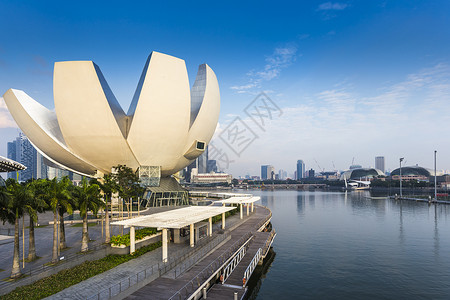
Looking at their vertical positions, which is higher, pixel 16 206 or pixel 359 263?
pixel 16 206

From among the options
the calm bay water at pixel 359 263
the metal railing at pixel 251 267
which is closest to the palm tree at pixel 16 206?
the metal railing at pixel 251 267

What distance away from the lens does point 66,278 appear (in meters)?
16.8

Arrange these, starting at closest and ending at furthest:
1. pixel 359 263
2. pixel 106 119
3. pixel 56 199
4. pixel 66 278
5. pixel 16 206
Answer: pixel 16 206, pixel 66 278, pixel 56 199, pixel 359 263, pixel 106 119

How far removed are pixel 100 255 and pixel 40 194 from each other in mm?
6001

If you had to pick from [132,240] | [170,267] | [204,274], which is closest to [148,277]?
[170,267]

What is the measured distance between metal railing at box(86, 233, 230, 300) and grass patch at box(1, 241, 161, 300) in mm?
2531

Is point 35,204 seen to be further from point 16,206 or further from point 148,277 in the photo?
point 148,277

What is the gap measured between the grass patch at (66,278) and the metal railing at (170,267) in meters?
2.53

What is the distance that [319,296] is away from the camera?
22828 mm

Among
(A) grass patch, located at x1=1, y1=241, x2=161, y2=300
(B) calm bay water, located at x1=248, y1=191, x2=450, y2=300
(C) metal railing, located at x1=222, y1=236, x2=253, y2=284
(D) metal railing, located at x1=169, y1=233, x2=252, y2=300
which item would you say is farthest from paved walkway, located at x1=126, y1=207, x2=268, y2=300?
(B) calm bay water, located at x1=248, y1=191, x2=450, y2=300

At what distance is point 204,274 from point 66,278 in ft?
26.8

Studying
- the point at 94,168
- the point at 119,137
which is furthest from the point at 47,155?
the point at 119,137

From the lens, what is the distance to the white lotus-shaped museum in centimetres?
4341

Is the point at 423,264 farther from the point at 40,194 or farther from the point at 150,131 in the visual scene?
the point at 150,131
